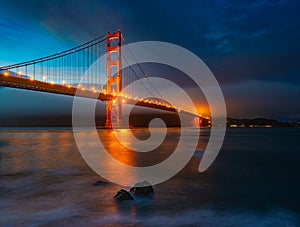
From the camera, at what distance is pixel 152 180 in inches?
280

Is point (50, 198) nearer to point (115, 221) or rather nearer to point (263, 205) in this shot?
point (115, 221)

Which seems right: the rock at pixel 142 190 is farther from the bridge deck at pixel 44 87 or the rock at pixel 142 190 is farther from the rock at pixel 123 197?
the bridge deck at pixel 44 87

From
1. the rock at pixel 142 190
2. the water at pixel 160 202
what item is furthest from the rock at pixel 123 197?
the rock at pixel 142 190

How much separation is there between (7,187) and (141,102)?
122 ft

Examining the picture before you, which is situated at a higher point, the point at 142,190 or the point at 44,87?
the point at 44,87

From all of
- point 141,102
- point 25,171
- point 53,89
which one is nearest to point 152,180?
point 25,171

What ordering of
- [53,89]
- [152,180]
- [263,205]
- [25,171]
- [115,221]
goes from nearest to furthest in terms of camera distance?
1. [115,221]
2. [263,205]
3. [152,180]
4. [25,171]
5. [53,89]

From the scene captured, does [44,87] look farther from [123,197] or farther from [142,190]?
[123,197]

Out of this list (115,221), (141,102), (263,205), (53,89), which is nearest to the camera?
(115,221)

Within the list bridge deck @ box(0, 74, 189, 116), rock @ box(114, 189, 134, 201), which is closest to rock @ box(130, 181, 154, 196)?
rock @ box(114, 189, 134, 201)

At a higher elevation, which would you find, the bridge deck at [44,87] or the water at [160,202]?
the bridge deck at [44,87]

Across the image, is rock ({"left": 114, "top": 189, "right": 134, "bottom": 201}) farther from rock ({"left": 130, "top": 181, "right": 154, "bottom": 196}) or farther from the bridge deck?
the bridge deck

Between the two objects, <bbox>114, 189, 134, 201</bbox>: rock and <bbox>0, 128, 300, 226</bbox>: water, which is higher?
<bbox>114, 189, 134, 201</bbox>: rock

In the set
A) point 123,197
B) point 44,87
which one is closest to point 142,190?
point 123,197
